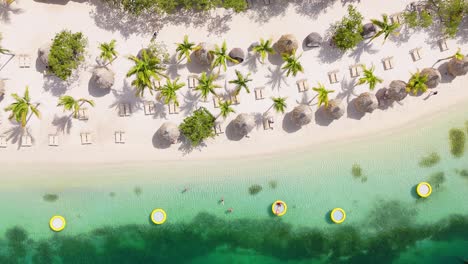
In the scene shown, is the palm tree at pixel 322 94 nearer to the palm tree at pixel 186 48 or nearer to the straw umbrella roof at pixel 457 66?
the palm tree at pixel 186 48

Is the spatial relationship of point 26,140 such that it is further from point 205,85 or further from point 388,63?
point 388,63

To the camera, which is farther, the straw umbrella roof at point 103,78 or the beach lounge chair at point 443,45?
the beach lounge chair at point 443,45

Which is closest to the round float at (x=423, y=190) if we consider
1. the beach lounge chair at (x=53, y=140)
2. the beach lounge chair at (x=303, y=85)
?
the beach lounge chair at (x=303, y=85)

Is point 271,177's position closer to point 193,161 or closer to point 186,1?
point 193,161

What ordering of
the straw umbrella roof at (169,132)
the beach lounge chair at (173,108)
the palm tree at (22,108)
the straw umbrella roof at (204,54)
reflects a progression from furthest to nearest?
the beach lounge chair at (173,108)
the straw umbrella roof at (204,54)
the straw umbrella roof at (169,132)
the palm tree at (22,108)

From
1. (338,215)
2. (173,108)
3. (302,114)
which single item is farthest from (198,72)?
(338,215)

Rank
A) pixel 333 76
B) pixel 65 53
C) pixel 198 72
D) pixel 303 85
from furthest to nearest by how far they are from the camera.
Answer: pixel 333 76, pixel 303 85, pixel 198 72, pixel 65 53
